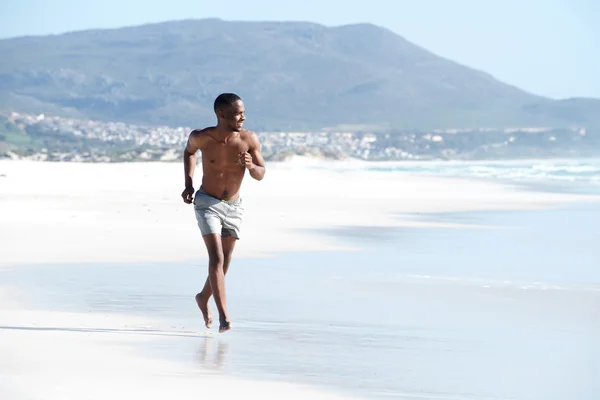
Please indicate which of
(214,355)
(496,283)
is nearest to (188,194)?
(214,355)

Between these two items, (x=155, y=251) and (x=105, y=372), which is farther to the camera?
(x=155, y=251)

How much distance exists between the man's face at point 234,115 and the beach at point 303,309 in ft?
3.95

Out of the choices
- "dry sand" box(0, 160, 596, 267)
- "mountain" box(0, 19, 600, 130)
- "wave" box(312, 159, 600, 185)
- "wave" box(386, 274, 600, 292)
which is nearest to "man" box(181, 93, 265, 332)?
"wave" box(386, 274, 600, 292)

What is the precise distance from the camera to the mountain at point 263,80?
146875 mm

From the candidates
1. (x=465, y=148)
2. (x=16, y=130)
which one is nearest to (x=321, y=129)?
(x=465, y=148)

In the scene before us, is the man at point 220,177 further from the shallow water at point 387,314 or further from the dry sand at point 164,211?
the dry sand at point 164,211

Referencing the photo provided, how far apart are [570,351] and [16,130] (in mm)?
89028

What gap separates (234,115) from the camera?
8188 millimetres

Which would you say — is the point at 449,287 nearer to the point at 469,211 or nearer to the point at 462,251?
the point at 462,251

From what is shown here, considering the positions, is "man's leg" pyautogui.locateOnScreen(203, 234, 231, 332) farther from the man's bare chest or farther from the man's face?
the man's face

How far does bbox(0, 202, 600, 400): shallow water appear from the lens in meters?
6.92

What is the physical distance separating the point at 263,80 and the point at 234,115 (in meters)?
154

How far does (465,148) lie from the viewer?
11481cm

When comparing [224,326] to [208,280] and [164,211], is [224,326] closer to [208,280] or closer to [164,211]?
[208,280]
